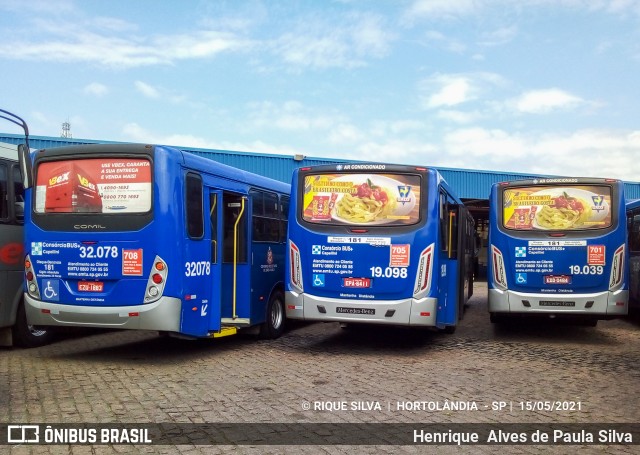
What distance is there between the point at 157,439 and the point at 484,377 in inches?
183

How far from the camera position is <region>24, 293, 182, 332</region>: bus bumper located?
346 inches

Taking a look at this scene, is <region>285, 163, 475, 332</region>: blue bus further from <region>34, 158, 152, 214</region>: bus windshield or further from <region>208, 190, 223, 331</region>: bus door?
<region>34, 158, 152, 214</region>: bus windshield

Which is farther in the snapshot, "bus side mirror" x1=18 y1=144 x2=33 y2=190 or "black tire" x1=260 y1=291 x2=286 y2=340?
"black tire" x1=260 y1=291 x2=286 y2=340

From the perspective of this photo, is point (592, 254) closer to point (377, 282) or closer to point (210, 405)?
point (377, 282)

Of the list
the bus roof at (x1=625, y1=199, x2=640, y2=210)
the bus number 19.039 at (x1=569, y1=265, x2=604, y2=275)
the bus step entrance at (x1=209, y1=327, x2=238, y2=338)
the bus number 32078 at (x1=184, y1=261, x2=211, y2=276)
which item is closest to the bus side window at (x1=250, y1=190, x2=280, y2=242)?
the bus step entrance at (x1=209, y1=327, x2=238, y2=338)

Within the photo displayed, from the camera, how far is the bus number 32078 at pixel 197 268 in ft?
30.1

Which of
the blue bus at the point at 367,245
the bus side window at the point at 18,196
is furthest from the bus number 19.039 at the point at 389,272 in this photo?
the bus side window at the point at 18,196

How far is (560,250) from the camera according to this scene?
12.4 meters

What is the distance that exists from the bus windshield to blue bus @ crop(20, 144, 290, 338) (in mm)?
13

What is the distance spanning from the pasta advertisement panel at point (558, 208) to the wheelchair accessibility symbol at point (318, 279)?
425 centimetres

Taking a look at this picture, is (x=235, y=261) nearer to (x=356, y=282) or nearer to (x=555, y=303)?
(x=356, y=282)

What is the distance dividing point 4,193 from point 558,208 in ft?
30.9

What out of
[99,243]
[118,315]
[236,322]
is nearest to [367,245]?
[236,322]

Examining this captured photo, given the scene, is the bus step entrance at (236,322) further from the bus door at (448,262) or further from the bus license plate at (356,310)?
the bus door at (448,262)
